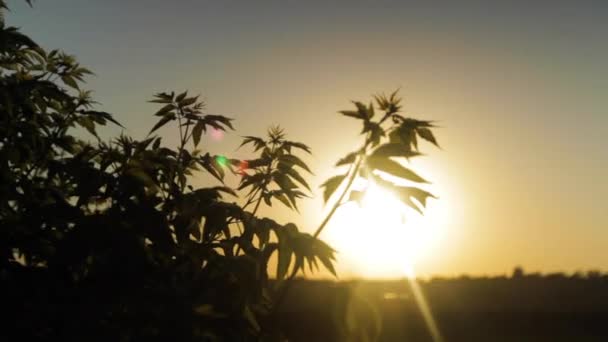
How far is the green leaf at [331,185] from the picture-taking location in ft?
8.74

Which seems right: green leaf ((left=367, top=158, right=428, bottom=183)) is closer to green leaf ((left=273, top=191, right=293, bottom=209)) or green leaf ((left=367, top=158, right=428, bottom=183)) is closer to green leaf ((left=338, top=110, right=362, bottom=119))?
green leaf ((left=338, top=110, right=362, bottom=119))

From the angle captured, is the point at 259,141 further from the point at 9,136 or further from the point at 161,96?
the point at 9,136

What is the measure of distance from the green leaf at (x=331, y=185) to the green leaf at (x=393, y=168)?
179 mm

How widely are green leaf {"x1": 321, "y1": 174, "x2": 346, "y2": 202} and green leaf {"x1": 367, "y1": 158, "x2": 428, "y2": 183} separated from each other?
0.59 feet

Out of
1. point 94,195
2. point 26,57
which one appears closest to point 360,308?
point 94,195

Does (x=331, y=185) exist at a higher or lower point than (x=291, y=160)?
lower

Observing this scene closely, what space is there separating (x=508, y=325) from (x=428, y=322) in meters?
1.72

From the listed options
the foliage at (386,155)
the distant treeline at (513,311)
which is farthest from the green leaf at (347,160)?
the distant treeline at (513,311)

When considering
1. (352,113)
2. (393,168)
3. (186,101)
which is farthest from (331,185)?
(186,101)

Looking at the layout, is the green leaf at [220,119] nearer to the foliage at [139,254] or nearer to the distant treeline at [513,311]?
A: the foliage at [139,254]

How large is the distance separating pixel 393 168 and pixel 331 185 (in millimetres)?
310

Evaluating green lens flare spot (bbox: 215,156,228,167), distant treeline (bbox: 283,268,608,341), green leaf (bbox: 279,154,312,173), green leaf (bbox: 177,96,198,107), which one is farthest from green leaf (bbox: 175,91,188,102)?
distant treeline (bbox: 283,268,608,341)

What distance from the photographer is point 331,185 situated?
2.73 meters

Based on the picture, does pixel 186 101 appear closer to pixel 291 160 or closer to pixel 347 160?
pixel 291 160
